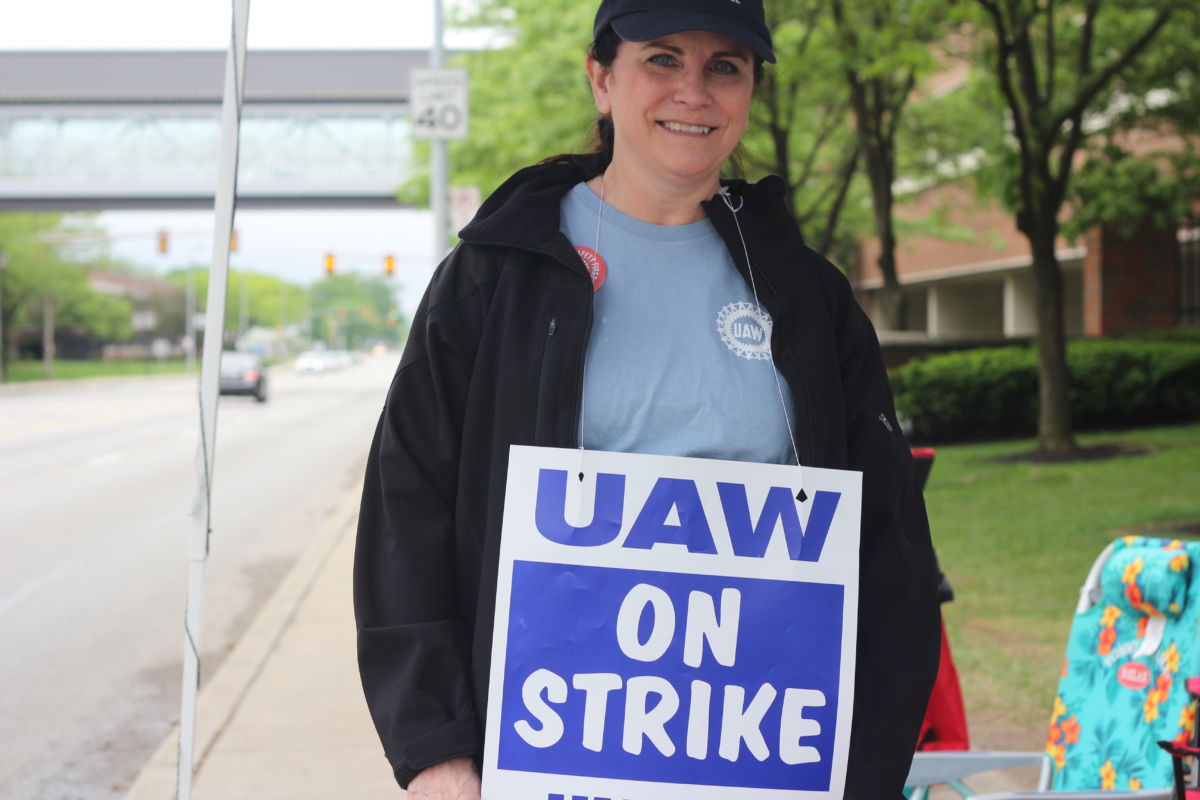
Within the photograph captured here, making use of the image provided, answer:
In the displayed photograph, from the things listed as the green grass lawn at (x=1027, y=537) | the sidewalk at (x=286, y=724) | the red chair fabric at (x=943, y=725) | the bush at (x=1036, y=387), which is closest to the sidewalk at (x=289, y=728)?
the sidewalk at (x=286, y=724)

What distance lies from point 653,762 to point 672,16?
1.13m

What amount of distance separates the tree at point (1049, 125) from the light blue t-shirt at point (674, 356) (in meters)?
12.5

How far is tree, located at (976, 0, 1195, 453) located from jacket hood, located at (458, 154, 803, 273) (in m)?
12.3

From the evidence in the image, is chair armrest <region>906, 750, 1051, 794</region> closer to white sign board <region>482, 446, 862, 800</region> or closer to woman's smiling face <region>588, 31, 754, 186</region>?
white sign board <region>482, 446, 862, 800</region>

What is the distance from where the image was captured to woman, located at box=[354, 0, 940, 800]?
208 centimetres

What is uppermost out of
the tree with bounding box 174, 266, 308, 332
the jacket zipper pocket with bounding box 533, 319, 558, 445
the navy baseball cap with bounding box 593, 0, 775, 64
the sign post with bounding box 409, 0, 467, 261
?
the tree with bounding box 174, 266, 308, 332

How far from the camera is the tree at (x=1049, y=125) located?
14.2 m

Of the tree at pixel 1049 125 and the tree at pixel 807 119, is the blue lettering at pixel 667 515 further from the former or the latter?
the tree at pixel 1049 125

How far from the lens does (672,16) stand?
2.14 m

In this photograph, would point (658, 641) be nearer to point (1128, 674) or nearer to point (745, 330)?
point (745, 330)

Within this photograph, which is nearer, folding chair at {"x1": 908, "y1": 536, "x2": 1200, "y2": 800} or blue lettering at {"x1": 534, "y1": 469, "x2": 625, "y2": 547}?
blue lettering at {"x1": 534, "y1": 469, "x2": 625, "y2": 547}

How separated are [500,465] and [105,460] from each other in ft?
65.0

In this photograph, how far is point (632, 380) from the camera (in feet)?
7.04

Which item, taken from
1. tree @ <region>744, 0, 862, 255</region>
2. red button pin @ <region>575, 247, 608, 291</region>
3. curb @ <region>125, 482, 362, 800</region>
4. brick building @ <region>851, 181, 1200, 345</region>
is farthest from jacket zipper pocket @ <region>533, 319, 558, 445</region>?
brick building @ <region>851, 181, 1200, 345</region>
